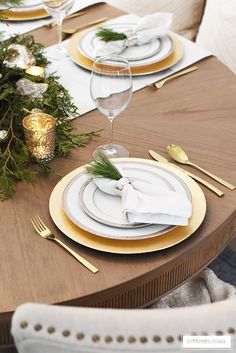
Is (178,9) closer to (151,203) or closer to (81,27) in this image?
(81,27)

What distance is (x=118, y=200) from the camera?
3.70 feet

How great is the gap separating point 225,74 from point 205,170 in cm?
44

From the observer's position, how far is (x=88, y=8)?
6.59 feet

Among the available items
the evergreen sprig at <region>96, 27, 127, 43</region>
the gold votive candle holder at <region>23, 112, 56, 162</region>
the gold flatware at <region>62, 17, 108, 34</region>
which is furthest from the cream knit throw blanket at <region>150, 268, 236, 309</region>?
the gold flatware at <region>62, 17, 108, 34</region>

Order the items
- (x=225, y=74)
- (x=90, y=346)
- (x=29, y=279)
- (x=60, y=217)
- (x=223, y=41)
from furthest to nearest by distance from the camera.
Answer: (x=223, y=41)
(x=225, y=74)
(x=60, y=217)
(x=29, y=279)
(x=90, y=346)

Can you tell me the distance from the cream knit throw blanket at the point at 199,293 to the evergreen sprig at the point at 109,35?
71 cm

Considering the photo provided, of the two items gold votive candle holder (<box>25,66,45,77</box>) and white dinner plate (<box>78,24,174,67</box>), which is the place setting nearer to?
white dinner plate (<box>78,24,174,67</box>)

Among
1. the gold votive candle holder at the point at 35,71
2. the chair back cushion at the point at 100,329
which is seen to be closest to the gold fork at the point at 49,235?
the chair back cushion at the point at 100,329

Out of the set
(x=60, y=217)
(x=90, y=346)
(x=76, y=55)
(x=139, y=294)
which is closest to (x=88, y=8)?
(x=76, y=55)

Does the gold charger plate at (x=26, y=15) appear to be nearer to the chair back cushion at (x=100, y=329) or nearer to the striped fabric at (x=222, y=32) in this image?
the striped fabric at (x=222, y=32)

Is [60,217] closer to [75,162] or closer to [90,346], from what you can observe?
[75,162]

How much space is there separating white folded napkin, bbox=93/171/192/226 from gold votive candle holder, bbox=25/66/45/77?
48 centimetres

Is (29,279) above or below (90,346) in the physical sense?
below

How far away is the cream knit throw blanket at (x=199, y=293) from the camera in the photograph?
4.12 ft
